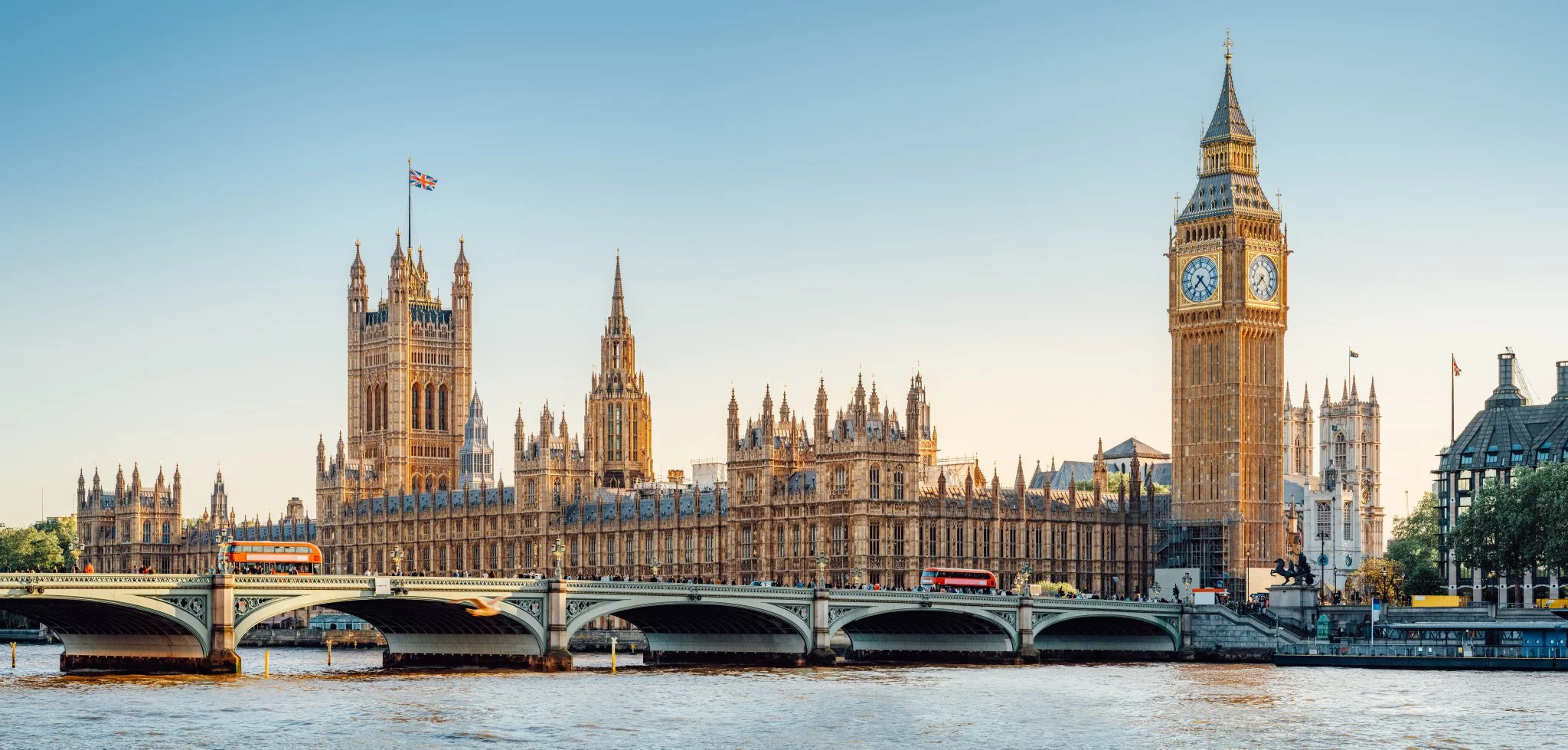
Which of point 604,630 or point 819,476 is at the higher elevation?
point 819,476

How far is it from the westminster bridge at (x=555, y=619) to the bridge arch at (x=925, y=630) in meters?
0.09

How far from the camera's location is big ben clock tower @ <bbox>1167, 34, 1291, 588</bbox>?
156000 mm

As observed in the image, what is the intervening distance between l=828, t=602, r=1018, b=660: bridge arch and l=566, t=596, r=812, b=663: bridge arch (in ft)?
8.42

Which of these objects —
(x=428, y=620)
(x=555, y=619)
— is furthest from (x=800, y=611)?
(x=428, y=620)

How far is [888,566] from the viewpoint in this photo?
145750 millimetres

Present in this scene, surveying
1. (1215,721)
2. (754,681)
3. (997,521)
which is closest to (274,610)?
(754,681)

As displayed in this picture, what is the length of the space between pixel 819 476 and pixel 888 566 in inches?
273

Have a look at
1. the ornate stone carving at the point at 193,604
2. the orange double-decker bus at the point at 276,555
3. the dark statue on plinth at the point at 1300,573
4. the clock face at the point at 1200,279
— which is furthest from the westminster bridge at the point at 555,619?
the clock face at the point at 1200,279

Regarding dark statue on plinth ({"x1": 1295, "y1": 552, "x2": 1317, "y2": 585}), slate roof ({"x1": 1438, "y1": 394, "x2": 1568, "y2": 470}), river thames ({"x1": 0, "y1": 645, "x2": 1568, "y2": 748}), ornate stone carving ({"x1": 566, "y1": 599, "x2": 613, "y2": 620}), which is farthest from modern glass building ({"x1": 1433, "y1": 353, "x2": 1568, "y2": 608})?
ornate stone carving ({"x1": 566, "y1": 599, "x2": 613, "y2": 620})

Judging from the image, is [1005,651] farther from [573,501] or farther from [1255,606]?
[573,501]

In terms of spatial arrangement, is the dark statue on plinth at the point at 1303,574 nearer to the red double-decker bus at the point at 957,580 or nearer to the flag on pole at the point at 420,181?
the red double-decker bus at the point at 957,580

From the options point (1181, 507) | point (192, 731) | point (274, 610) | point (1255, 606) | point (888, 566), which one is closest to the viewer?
point (192, 731)

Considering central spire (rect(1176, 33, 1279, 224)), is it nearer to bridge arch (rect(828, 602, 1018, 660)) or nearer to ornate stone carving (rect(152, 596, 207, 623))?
bridge arch (rect(828, 602, 1018, 660))

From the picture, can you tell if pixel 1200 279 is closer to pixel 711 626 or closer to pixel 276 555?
pixel 711 626
